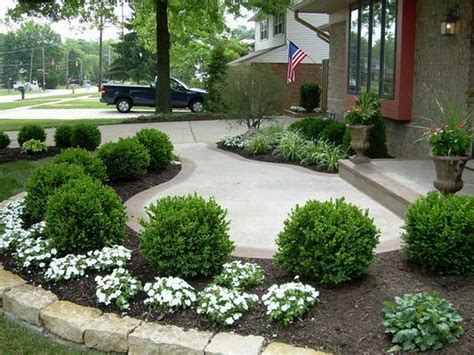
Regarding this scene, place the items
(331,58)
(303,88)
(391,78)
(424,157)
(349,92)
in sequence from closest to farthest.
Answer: (424,157) < (391,78) < (349,92) < (331,58) < (303,88)

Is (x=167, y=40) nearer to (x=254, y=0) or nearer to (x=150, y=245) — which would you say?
(x=254, y=0)

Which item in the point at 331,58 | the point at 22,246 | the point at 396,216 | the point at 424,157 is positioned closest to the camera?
the point at 22,246

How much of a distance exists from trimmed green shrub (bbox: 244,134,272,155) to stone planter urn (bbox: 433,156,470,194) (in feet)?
17.5

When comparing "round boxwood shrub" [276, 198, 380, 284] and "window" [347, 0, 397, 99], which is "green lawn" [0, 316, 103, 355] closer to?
"round boxwood shrub" [276, 198, 380, 284]

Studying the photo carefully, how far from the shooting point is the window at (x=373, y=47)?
925cm

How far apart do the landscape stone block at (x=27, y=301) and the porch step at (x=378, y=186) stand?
341cm

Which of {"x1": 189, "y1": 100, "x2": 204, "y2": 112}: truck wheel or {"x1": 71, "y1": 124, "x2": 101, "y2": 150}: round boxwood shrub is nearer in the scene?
{"x1": 71, "y1": 124, "x2": 101, "y2": 150}: round boxwood shrub

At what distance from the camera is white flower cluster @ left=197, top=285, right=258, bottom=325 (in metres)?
3.09

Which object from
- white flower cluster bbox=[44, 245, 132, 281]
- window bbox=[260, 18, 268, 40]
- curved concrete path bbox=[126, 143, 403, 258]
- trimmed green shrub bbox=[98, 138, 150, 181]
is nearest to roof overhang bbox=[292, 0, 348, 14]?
curved concrete path bbox=[126, 143, 403, 258]

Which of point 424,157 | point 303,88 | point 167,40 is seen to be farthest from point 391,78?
point 167,40

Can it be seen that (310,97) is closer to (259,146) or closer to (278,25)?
(259,146)

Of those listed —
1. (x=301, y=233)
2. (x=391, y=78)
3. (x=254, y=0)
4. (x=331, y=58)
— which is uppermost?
(x=254, y=0)

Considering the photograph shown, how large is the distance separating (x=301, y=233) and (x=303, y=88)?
16.2 meters

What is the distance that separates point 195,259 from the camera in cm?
357
